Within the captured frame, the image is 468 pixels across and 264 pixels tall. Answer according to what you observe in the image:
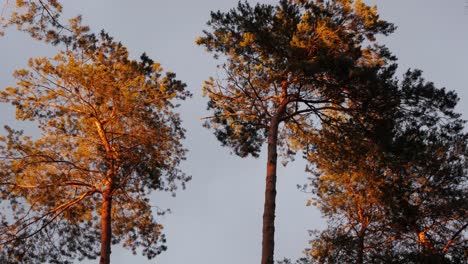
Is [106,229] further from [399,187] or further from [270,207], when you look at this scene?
[399,187]

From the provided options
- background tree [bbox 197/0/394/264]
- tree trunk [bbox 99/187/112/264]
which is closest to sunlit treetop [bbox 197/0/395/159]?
background tree [bbox 197/0/394/264]

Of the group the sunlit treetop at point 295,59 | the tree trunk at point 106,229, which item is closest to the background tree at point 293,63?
the sunlit treetop at point 295,59

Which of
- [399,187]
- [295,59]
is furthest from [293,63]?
[399,187]

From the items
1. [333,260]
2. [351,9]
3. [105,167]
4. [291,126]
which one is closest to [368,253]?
Answer: [333,260]

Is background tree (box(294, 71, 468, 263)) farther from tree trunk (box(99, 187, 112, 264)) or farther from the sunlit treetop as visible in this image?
tree trunk (box(99, 187, 112, 264))

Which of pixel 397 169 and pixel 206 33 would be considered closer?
pixel 206 33

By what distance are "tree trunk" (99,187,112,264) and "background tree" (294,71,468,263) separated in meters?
6.26

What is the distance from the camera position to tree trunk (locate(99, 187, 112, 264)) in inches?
525

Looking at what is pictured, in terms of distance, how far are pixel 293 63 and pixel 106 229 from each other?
22.6 ft

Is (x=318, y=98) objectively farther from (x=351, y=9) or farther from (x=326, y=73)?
(x=351, y=9)

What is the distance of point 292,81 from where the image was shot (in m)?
13.4

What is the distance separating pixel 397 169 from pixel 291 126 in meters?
3.67

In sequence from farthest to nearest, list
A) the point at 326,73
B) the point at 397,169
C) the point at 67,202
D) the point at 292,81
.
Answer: the point at 397,169 < the point at 67,202 < the point at 292,81 < the point at 326,73

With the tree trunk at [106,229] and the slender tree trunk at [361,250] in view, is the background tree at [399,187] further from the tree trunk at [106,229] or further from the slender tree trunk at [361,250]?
the tree trunk at [106,229]
